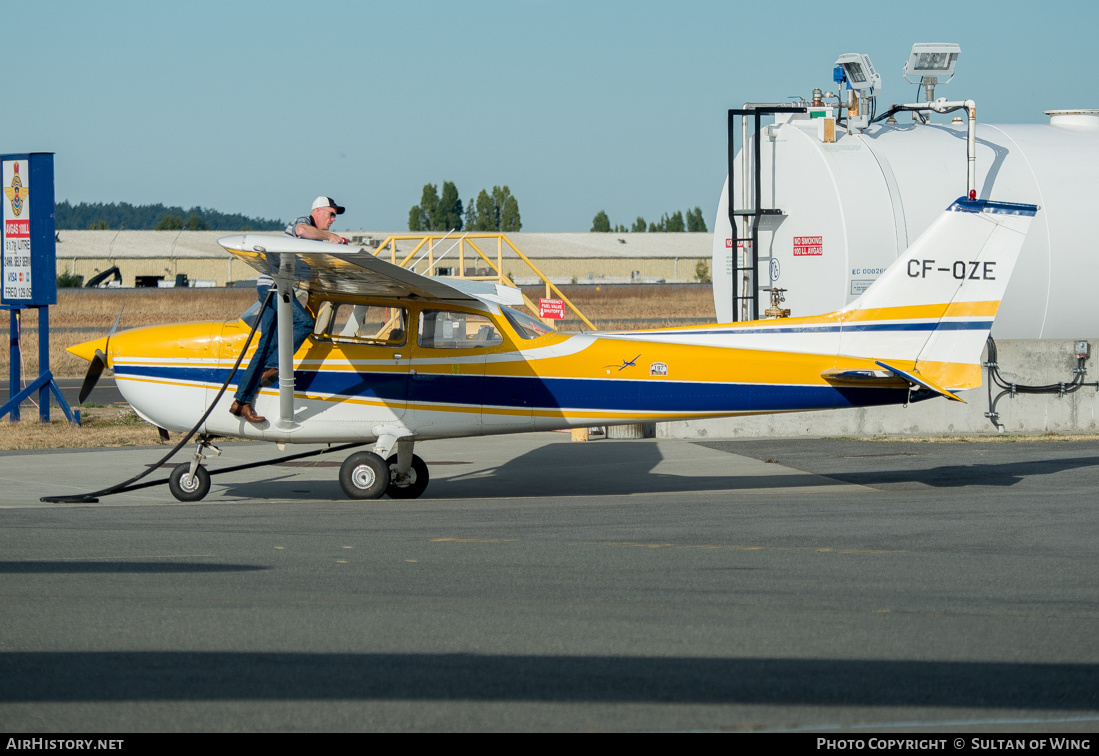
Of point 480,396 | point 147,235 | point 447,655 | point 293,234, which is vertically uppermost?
point 147,235

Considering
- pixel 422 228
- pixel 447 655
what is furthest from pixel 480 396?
pixel 422 228

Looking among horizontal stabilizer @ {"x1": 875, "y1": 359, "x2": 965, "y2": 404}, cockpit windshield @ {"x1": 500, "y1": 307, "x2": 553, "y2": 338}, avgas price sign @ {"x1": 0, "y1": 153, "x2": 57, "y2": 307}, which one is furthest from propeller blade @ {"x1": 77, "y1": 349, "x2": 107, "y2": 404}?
horizontal stabilizer @ {"x1": 875, "y1": 359, "x2": 965, "y2": 404}

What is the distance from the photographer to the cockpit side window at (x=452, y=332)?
1109 cm

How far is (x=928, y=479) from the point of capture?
39.0 ft

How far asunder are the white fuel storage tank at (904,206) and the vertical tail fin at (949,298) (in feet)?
15.4

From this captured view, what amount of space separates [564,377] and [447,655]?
6090 millimetres

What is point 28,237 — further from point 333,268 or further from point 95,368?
point 333,268

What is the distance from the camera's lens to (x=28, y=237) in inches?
704

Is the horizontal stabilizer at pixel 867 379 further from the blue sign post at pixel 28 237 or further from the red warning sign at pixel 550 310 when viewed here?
the blue sign post at pixel 28 237

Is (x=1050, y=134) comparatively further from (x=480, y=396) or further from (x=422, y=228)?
(x=422, y=228)

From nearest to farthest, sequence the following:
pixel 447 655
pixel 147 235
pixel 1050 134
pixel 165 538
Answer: pixel 447 655 < pixel 165 538 < pixel 1050 134 < pixel 147 235

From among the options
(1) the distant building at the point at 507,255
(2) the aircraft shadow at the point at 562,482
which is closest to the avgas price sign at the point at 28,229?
(2) the aircraft shadow at the point at 562,482

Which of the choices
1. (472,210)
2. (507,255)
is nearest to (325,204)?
(507,255)

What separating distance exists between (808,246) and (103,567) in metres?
11.7
